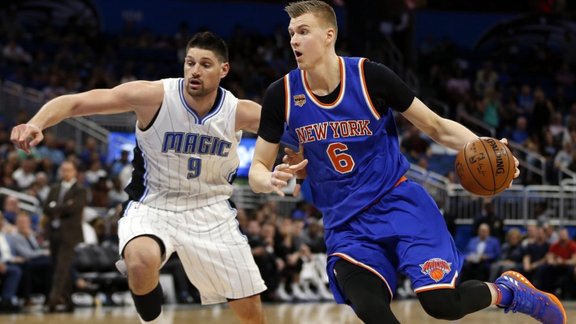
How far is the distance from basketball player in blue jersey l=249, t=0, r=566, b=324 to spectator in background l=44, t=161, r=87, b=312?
7597 mm

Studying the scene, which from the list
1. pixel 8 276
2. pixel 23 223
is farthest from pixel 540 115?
pixel 8 276

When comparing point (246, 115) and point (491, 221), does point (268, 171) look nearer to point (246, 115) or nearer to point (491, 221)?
point (246, 115)

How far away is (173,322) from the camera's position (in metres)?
11.6

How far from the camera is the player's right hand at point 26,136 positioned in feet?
18.8

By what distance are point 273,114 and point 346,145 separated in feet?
1.52

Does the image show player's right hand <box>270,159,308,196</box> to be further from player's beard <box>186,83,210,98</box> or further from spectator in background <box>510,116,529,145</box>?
spectator in background <box>510,116,529,145</box>

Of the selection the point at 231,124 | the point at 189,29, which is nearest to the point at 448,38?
the point at 189,29

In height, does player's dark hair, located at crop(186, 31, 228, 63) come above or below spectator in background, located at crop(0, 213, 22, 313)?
above

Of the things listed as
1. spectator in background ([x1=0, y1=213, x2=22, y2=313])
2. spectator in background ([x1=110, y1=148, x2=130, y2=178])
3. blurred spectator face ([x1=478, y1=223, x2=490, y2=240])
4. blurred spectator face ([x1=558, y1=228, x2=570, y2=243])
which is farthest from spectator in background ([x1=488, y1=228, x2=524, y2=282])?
spectator in background ([x1=0, y1=213, x2=22, y2=313])

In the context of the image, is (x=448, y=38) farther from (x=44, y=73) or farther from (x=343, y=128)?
(x=343, y=128)

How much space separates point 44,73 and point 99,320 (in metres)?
9.95

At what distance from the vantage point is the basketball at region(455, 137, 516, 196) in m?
5.83

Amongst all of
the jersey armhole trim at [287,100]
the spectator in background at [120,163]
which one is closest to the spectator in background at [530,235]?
the spectator in background at [120,163]

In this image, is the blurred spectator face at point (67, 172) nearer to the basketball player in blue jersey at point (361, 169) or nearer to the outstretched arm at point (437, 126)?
the basketball player in blue jersey at point (361, 169)
